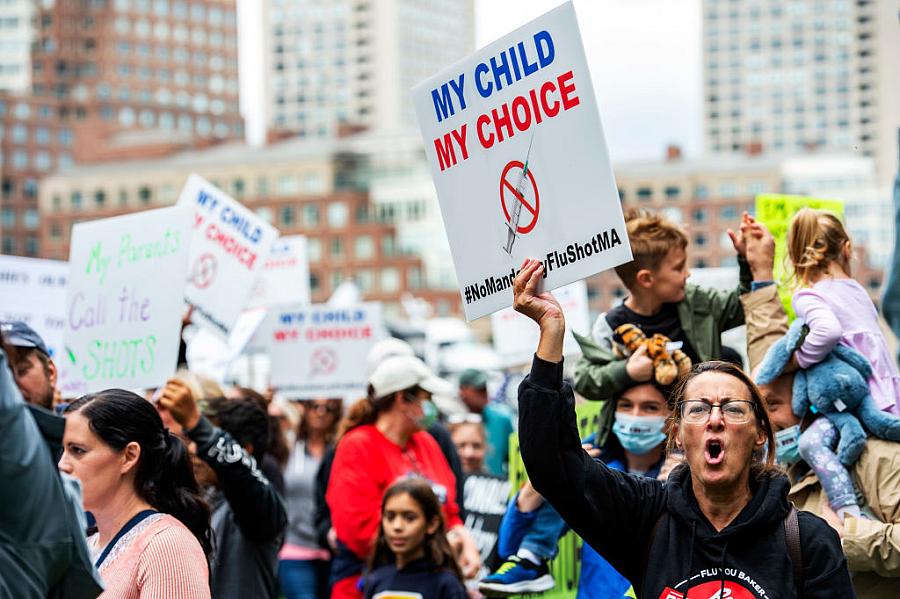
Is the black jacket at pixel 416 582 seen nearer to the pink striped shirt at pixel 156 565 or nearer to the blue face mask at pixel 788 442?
the blue face mask at pixel 788 442

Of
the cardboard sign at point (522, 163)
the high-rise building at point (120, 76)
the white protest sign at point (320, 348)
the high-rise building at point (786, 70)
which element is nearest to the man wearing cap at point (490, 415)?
the white protest sign at point (320, 348)

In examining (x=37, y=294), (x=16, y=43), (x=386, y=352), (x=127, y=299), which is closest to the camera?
(x=127, y=299)

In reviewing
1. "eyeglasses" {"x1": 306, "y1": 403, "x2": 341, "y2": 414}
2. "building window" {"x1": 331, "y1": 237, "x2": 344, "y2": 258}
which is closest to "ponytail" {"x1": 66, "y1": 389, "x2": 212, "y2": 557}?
"eyeglasses" {"x1": 306, "y1": 403, "x2": 341, "y2": 414}

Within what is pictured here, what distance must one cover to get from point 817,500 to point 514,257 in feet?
4.33

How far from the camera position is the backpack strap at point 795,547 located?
3.42 meters

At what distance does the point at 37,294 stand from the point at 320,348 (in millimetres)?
2878

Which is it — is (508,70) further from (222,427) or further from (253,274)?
(253,274)

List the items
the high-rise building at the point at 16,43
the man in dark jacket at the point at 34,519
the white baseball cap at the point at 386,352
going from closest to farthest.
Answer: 1. the man in dark jacket at the point at 34,519
2. the white baseball cap at the point at 386,352
3. the high-rise building at the point at 16,43

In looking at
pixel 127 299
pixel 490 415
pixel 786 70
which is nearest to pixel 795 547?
pixel 127 299

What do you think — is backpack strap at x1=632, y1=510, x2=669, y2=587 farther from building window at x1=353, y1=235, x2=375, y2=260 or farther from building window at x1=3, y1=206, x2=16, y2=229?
building window at x1=3, y1=206, x2=16, y2=229

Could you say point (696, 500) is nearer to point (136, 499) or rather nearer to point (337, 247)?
point (136, 499)

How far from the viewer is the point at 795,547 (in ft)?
11.3

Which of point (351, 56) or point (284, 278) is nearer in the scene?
point (284, 278)

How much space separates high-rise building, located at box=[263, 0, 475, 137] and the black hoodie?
588 feet
